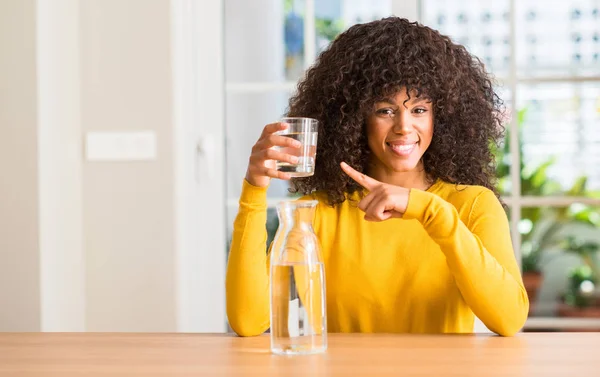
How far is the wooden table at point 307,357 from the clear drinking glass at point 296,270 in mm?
64

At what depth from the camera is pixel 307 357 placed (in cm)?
125

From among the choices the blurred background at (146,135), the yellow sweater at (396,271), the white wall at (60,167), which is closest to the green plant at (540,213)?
the blurred background at (146,135)

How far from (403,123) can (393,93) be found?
71 mm

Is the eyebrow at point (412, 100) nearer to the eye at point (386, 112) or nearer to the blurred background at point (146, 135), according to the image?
the eye at point (386, 112)

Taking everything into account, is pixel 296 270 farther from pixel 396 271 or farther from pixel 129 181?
pixel 129 181

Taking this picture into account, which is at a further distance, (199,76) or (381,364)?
(199,76)

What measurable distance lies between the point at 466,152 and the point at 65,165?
165cm

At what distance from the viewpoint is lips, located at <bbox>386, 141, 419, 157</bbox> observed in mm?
1774

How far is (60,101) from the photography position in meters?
3.04

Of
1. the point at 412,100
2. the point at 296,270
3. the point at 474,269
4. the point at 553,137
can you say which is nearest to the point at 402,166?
the point at 412,100

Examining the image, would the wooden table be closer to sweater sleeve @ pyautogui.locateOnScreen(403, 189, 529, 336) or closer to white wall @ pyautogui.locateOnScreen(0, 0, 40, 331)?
sweater sleeve @ pyautogui.locateOnScreen(403, 189, 529, 336)

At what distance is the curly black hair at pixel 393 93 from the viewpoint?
5.88ft

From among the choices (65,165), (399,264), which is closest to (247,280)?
(399,264)

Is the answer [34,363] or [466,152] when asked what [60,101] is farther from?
[34,363]
